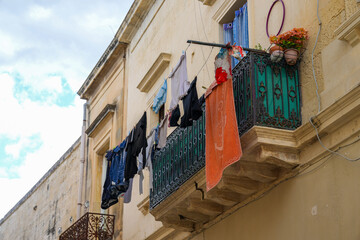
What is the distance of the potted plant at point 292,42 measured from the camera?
8656 mm

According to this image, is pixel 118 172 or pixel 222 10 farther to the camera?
pixel 118 172

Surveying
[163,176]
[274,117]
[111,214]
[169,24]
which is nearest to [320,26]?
[274,117]

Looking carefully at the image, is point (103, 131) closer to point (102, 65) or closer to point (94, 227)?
point (102, 65)

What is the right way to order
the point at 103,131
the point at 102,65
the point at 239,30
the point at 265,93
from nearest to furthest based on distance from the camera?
the point at 265,93 < the point at 239,30 < the point at 103,131 < the point at 102,65

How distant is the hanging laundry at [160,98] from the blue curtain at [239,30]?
2231 millimetres

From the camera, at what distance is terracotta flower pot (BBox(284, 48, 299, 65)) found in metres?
8.70

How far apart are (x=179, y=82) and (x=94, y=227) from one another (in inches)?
205

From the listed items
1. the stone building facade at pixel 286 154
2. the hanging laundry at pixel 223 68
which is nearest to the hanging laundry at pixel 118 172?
the stone building facade at pixel 286 154

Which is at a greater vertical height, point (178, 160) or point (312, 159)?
point (178, 160)

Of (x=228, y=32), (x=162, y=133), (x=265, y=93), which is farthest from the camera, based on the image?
(x=162, y=133)

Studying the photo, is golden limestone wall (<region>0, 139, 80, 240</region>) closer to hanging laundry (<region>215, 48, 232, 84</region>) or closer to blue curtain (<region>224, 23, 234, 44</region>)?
blue curtain (<region>224, 23, 234, 44</region>)

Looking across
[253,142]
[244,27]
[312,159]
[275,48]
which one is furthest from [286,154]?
[244,27]

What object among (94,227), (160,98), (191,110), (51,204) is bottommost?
(94,227)

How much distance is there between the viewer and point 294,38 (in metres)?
8.66
